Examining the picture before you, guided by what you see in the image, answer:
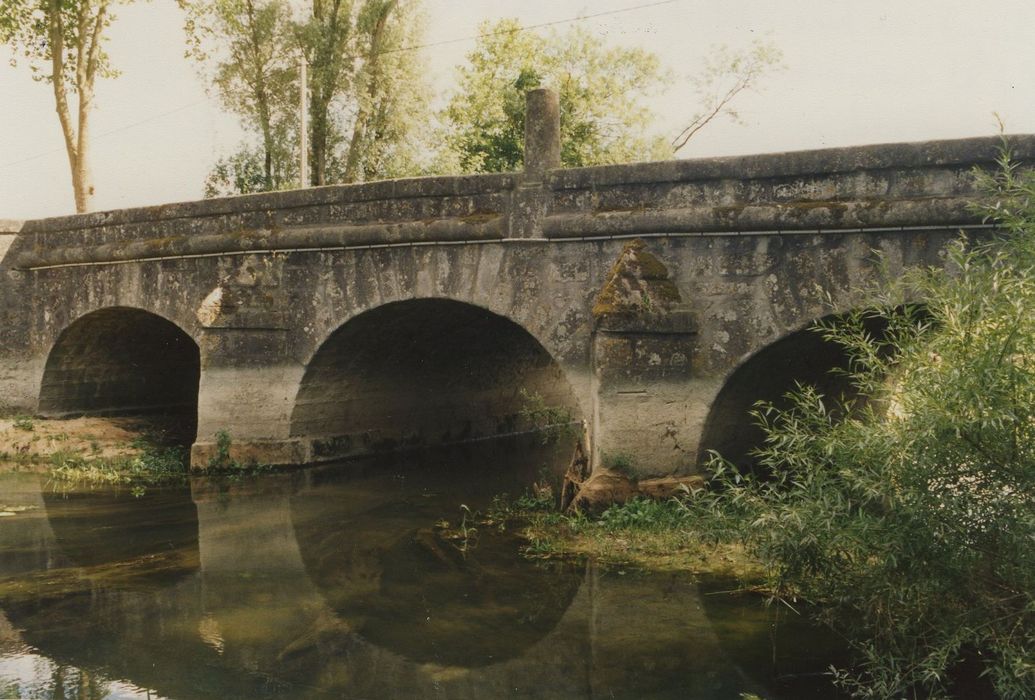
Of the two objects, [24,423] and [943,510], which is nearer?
[943,510]

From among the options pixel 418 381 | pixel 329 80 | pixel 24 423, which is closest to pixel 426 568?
pixel 418 381

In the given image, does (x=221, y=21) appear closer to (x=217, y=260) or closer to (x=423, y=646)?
(x=217, y=260)

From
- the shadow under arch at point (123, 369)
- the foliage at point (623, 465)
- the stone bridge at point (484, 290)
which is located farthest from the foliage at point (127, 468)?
the foliage at point (623, 465)

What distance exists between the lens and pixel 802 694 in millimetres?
5047

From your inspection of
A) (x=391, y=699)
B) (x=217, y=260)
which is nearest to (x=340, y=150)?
(x=217, y=260)

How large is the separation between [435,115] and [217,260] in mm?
12286

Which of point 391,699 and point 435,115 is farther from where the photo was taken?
point 435,115

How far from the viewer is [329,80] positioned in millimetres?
21281

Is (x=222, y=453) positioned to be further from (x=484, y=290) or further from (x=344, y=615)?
(x=344, y=615)

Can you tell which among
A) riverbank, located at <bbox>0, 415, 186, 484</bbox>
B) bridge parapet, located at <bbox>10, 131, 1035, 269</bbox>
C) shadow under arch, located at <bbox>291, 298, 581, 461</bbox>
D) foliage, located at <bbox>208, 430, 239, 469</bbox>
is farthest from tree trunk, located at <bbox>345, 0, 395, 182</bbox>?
foliage, located at <bbox>208, 430, 239, 469</bbox>

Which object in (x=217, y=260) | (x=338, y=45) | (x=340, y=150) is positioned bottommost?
(x=217, y=260)

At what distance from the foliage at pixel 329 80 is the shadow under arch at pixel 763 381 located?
14.5 meters

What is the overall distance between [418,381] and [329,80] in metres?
10.6

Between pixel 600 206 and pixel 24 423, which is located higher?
pixel 600 206
